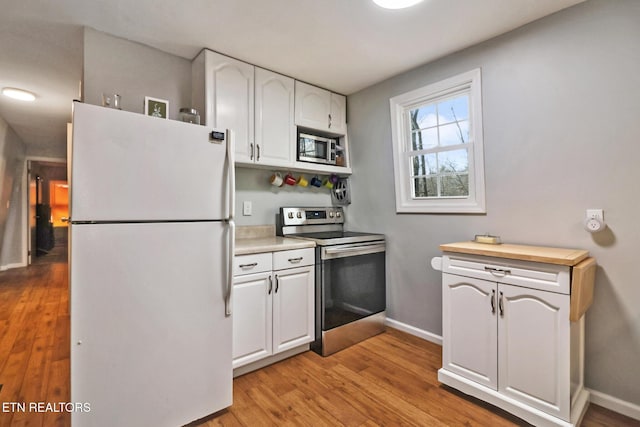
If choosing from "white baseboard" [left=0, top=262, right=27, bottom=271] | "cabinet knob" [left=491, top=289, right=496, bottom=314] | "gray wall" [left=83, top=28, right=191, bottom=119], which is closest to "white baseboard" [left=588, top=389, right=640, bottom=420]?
"cabinet knob" [left=491, top=289, right=496, bottom=314]

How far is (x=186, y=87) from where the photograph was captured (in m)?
2.40

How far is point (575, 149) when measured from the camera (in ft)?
5.92

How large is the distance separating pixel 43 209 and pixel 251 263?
8.58 metres

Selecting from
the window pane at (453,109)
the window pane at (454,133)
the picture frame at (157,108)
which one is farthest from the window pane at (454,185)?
the picture frame at (157,108)

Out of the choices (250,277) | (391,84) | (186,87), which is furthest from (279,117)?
(250,277)

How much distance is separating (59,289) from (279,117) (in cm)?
427

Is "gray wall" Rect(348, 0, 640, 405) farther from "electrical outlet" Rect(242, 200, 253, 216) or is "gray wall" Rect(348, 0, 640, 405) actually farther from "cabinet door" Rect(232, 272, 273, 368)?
"electrical outlet" Rect(242, 200, 253, 216)

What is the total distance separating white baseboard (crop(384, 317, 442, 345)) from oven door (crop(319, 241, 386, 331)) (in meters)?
0.16

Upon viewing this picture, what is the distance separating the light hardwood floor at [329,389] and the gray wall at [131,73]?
1.91 m

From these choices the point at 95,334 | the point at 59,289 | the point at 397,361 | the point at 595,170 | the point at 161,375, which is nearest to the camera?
the point at 95,334

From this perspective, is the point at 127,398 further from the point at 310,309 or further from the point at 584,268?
the point at 584,268

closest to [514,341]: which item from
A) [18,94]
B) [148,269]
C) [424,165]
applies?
[424,165]

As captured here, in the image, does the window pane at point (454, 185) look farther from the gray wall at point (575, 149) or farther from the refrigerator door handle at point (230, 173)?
the refrigerator door handle at point (230, 173)

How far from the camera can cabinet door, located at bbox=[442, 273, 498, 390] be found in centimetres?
173
